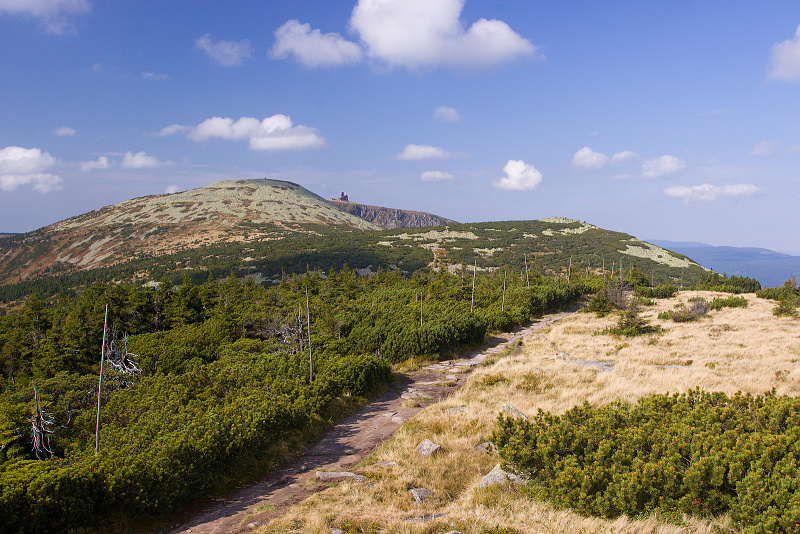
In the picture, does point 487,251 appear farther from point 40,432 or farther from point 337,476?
point 40,432

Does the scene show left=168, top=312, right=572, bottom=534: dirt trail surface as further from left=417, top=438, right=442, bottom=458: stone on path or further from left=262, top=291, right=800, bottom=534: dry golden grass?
left=417, top=438, right=442, bottom=458: stone on path

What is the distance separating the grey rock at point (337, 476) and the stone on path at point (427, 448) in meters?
1.42

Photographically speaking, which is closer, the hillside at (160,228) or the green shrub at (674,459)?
the green shrub at (674,459)

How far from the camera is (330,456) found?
995 centimetres

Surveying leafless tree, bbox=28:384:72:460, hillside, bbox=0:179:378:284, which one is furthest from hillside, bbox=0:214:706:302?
leafless tree, bbox=28:384:72:460

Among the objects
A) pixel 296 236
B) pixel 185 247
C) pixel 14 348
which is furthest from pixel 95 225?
pixel 14 348

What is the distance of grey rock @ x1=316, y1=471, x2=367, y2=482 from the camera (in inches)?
323

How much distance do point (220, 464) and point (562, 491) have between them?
6274mm

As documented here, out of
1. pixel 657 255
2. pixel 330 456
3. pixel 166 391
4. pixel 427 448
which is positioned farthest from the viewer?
pixel 657 255

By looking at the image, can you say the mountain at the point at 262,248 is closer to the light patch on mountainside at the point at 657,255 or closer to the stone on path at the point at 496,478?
the light patch on mountainside at the point at 657,255

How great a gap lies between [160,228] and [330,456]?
155631 mm

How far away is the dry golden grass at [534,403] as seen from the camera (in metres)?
5.88

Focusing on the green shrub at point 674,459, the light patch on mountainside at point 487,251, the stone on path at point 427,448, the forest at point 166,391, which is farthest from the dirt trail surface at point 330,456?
the light patch on mountainside at point 487,251

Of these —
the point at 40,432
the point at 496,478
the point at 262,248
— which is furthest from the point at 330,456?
the point at 262,248
